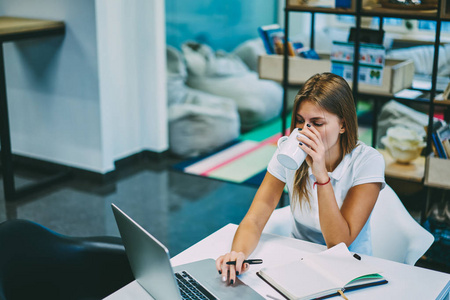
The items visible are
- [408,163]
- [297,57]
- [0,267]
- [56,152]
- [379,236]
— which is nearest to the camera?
[0,267]

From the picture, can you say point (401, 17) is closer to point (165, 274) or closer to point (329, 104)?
point (329, 104)

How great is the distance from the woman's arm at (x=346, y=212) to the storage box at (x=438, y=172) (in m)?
1.25

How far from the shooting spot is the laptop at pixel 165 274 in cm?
144

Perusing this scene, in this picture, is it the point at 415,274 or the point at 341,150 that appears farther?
the point at 341,150

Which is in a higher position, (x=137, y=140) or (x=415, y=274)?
(x=415, y=274)

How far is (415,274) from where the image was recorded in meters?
1.77

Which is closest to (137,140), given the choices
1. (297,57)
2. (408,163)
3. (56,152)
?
(56,152)

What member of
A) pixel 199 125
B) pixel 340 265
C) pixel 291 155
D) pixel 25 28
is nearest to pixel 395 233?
pixel 340 265

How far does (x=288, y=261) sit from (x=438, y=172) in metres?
1.60

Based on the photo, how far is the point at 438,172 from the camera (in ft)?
10.3

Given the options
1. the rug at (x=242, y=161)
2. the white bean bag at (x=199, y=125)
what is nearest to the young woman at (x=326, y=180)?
the rug at (x=242, y=161)

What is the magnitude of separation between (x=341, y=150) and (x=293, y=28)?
5.00 m

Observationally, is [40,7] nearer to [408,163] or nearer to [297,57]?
[297,57]

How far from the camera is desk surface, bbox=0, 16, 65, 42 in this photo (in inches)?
155
